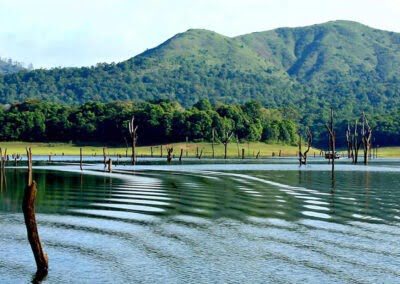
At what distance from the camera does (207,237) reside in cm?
3166

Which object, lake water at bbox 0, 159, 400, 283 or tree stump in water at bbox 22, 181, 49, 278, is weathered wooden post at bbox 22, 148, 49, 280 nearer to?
tree stump in water at bbox 22, 181, 49, 278

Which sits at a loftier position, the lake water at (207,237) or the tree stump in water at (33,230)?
the tree stump in water at (33,230)

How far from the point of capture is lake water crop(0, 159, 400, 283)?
957 inches

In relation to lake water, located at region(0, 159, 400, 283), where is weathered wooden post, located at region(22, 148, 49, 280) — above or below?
above

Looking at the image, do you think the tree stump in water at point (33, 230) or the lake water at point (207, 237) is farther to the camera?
the tree stump in water at point (33, 230)

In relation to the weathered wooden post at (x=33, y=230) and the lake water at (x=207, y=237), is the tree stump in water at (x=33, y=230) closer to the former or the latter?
the weathered wooden post at (x=33, y=230)

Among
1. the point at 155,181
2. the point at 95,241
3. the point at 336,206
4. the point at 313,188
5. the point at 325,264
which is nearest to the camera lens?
the point at 325,264

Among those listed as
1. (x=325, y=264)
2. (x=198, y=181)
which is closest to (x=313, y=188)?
(x=198, y=181)

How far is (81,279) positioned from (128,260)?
11.3 feet

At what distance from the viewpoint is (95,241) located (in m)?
30.8

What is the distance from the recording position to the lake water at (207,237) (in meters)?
24.3

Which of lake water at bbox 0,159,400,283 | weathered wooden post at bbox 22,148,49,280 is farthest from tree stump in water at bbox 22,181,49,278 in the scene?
lake water at bbox 0,159,400,283

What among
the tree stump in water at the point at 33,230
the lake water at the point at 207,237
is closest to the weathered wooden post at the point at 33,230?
the tree stump in water at the point at 33,230

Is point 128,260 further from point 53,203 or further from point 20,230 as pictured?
point 53,203
